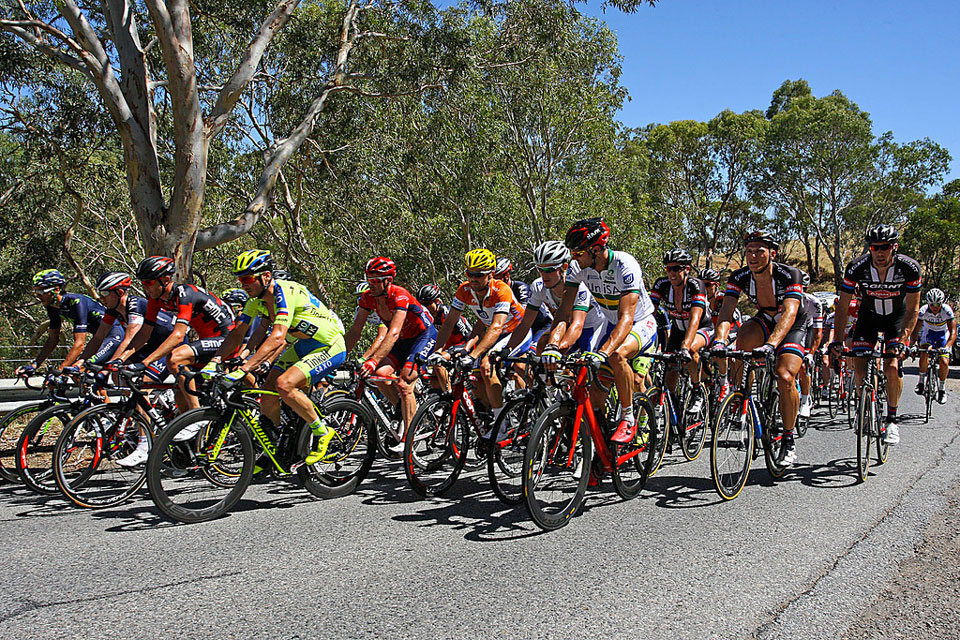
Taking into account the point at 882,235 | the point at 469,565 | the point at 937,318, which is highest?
the point at 882,235

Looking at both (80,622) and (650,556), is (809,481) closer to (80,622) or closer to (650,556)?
(650,556)

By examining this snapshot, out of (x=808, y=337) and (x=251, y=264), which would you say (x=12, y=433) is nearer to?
(x=251, y=264)

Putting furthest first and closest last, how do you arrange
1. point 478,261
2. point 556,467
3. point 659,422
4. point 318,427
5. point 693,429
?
point 693,429 → point 478,261 → point 659,422 → point 318,427 → point 556,467

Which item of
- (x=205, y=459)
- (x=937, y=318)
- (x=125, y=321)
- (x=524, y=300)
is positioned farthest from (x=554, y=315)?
(x=937, y=318)

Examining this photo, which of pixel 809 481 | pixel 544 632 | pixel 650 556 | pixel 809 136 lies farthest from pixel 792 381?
pixel 809 136

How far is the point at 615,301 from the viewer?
6.21m

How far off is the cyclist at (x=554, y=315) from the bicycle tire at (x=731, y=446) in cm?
131

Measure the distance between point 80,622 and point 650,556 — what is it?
3.15 meters

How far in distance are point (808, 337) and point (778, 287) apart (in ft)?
13.1

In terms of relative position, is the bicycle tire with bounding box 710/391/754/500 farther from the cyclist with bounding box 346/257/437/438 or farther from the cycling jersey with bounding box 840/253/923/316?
the cyclist with bounding box 346/257/437/438

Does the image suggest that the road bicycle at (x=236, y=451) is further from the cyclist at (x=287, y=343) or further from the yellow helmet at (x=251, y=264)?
the yellow helmet at (x=251, y=264)

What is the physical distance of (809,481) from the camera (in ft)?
21.6

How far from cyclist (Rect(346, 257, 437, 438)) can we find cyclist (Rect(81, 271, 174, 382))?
77.2 inches

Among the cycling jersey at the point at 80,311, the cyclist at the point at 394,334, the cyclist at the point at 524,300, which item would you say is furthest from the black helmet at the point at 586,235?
the cycling jersey at the point at 80,311
